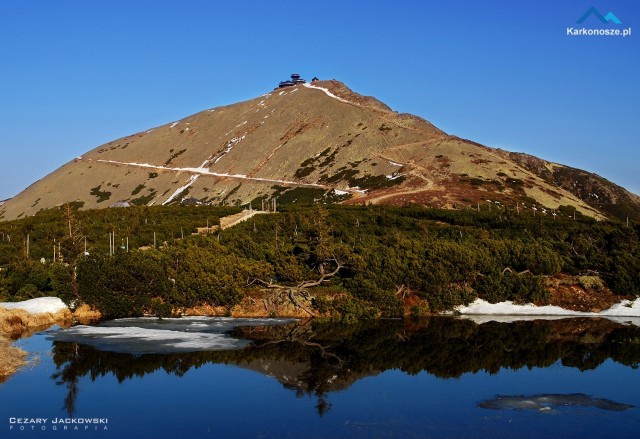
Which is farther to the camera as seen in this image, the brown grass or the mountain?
the mountain

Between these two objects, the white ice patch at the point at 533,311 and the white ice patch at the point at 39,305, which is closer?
the white ice patch at the point at 39,305

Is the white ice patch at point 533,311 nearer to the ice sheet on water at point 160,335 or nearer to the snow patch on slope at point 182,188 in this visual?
the ice sheet on water at point 160,335

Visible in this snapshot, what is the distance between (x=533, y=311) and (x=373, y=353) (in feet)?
44.7

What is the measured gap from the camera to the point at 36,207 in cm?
14962

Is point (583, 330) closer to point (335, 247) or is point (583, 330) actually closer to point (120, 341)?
point (335, 247)

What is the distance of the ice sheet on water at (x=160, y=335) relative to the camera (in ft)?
102

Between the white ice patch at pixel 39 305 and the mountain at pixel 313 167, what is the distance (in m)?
55.4

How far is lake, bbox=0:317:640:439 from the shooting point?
21.1m

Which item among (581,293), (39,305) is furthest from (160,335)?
(581,293)

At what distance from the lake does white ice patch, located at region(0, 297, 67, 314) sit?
4.11m

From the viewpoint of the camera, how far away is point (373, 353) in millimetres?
31125

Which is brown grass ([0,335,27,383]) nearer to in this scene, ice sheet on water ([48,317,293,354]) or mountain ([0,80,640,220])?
ice sheet on water ([48,317,293,354])

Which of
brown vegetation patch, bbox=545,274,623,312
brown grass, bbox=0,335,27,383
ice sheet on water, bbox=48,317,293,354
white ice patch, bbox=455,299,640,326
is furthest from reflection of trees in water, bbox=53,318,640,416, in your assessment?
brown vegetation patch, bbox=545,274,623,312

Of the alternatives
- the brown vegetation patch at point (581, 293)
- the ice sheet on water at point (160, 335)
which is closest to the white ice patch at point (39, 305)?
the ice sheet on water at point (160, 335)
